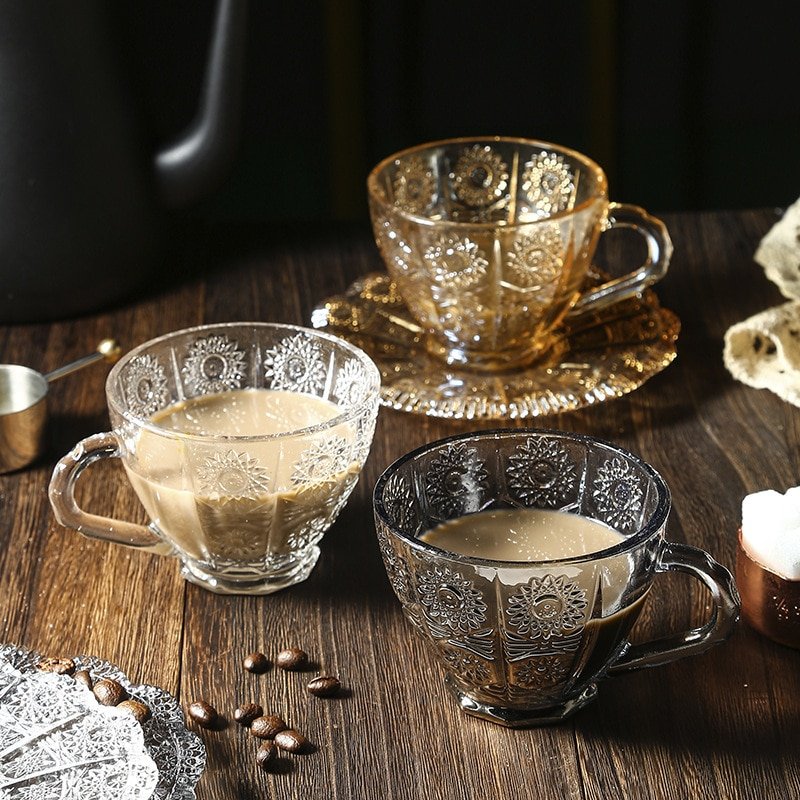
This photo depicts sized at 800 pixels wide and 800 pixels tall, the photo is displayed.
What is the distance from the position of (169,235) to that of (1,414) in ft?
1.21

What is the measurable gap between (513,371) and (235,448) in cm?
39

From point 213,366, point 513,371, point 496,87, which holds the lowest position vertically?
point 496,87

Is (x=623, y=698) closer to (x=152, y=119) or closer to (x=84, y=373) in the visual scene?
(x=84, y=373)

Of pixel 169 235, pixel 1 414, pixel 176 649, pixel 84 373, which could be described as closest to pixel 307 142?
pixel 169 235

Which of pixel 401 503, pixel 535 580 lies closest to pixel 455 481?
pixel 401 503

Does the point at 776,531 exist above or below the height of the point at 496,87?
above

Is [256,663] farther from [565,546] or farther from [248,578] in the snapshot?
[565,546]

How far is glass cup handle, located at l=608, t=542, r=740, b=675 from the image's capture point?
70 centimetres

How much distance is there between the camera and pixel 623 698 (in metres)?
0.76

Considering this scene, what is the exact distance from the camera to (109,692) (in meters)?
0.75

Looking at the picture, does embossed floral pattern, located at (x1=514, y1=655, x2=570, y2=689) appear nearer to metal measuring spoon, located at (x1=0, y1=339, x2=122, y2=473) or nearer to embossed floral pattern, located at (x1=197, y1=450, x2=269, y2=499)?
embossed floral pattern, located at (x1=197, y1=450, x2=269, y2=499)

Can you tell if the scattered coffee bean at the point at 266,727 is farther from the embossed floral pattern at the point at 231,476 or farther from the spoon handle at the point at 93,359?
the spoon handle at the point at 93,359

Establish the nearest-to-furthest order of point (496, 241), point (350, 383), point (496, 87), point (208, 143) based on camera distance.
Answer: point (350, 383)
point (496, 241)
point (208, 143)
point (496, 87)

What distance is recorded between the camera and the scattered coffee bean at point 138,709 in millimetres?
721
